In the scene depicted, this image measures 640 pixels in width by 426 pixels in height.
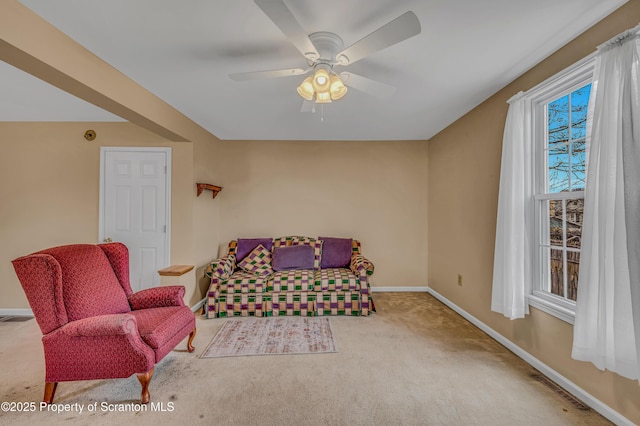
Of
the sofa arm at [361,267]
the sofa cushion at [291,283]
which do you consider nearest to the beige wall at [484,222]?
the sofa arm at [361,267]

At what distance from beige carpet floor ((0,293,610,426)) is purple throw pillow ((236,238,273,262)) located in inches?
54.5

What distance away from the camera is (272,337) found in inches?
109

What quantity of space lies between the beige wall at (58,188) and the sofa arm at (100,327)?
1.65m

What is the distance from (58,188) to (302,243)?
3201 millimetres

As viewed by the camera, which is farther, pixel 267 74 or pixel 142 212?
pixel 142 212

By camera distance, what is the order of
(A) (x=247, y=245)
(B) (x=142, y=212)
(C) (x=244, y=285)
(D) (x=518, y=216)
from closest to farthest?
1. (D) (x=518, y=216)
2. (C) (x=244, y=285)
3. (B) (x=142, y=212)
4. (A) (x=247, y=245)

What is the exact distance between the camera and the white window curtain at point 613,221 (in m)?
1.39

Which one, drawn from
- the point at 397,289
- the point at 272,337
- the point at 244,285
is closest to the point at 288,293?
the point at 244,285

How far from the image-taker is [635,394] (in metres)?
1.51

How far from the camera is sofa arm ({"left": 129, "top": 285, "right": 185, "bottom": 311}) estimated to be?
2.33 m

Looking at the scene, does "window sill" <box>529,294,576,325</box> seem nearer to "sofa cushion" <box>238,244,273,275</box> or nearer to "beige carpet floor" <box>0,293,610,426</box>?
"beige carpet floor" <box>0,293,610,426</box>

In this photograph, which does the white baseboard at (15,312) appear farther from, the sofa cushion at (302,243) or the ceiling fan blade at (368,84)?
the ceiling fan blade at (368,84)

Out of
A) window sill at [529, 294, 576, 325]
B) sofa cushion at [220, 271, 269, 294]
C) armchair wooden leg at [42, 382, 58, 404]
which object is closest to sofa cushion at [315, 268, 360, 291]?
sofa cushion at [220, 271, 269, 294]

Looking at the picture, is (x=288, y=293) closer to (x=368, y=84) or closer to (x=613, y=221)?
(x=368, y=84)
